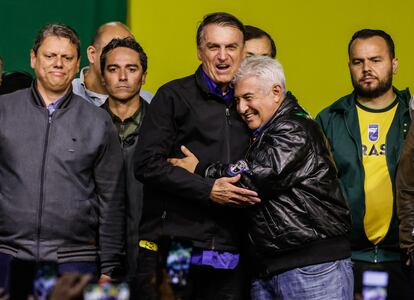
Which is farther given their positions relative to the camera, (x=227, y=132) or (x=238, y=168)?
(x=227, y=132)

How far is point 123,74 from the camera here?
4.86 metres

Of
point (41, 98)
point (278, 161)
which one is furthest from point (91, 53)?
point (278, 161)

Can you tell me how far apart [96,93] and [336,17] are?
1.75 meters

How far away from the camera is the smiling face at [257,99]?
4.18m

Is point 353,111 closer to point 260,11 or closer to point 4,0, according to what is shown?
point 260,11

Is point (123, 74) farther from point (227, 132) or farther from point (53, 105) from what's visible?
point (227, 132)

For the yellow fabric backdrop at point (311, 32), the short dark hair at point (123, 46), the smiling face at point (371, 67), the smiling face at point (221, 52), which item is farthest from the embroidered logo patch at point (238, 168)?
the yellow fabric backdrop at point (311, 32)

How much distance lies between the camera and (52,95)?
438 cm

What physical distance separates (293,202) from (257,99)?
17.8 inches

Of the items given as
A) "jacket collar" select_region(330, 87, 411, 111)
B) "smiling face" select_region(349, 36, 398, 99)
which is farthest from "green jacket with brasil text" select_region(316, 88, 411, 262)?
"smiling face" select_region(349, 36, 398, 99)

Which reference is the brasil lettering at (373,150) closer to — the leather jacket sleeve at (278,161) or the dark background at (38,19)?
the leather jacket sleeve at (278,161)

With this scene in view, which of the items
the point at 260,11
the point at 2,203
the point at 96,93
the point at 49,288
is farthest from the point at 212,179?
the point at 260,11

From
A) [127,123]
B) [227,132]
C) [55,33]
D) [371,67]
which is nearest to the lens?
[227,132]

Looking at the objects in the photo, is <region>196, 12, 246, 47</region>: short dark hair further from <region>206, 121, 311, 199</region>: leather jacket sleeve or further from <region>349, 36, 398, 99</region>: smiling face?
<region>349, 36, 398, 99</region>: smiling face
